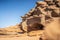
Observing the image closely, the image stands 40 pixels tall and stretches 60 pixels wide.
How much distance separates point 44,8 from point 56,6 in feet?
4.36

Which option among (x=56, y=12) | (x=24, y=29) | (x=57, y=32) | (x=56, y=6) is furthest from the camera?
(x=24, y=29)

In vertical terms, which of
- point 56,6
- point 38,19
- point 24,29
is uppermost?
point 56,6

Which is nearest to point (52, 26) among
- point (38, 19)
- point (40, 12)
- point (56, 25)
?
point (56, 25)

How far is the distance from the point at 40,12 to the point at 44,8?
87 centimetres

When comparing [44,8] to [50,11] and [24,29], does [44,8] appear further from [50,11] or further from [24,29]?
[24,29]

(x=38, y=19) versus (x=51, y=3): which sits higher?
(x=51, y=3)

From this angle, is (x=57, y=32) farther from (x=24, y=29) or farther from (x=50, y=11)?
(x=24, y=29)

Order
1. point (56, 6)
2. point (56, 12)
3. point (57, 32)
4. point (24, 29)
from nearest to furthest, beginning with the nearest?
point (57, 32) < point (56, 12) < point (56, 6) < point (24, 29)

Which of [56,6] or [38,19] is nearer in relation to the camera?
[38,19]

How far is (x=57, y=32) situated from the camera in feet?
8.14

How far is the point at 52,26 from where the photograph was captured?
8.56ft

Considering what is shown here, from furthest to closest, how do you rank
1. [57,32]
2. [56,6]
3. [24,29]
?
[24,29]
[56,6]
[57,32]

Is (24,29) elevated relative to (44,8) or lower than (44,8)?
lower

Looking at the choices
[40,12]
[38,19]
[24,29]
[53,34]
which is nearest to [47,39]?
[53,34]
